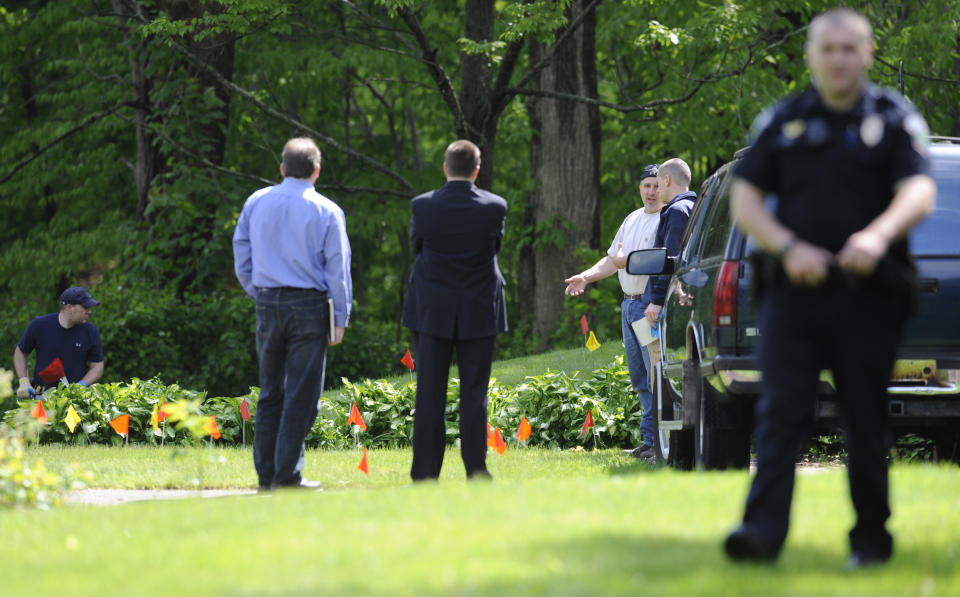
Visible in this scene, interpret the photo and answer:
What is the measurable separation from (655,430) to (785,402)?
5606 mm

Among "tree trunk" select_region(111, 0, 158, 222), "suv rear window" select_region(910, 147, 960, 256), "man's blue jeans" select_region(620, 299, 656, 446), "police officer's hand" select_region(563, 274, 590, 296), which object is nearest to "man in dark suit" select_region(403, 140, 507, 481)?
"police officer's hand" select_region(563, 274, 590, 296)

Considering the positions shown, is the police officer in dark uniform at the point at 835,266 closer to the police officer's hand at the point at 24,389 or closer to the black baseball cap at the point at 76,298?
the police officer's hand at the point at 24,389

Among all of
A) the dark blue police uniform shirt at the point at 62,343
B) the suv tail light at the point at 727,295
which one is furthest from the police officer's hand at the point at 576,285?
the dark blue police uniform shirt at the point at 62,343

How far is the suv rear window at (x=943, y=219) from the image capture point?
277 inches

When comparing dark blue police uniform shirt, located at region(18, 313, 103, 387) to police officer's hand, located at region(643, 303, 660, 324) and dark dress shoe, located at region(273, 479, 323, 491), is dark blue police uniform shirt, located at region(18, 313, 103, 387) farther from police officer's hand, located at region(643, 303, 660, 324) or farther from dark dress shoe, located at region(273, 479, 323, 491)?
police officer's hand, located at region(643, 303, 660, 324)

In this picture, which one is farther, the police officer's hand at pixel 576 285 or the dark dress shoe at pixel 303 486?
the police officer's hand at pixel 576 285

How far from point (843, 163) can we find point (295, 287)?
4241mm

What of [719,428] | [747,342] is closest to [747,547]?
[747,342]

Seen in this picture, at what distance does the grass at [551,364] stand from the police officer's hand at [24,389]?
10.8 ft

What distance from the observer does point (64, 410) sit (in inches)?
505

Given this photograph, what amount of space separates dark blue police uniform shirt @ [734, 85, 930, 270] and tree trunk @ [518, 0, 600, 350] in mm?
16033

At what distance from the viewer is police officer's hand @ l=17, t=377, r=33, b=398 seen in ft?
41.6

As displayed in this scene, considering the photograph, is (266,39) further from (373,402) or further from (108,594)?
(108,594)

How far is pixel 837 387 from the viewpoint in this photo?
469 cm
